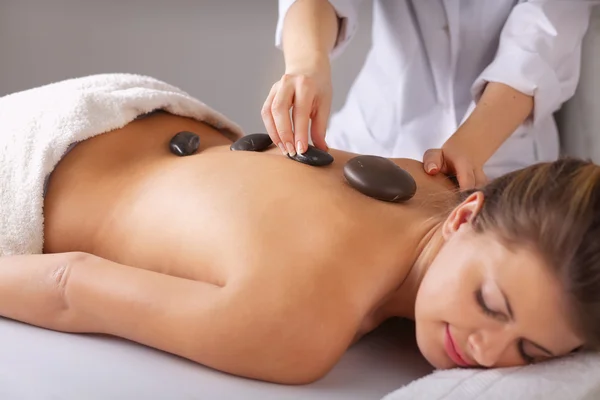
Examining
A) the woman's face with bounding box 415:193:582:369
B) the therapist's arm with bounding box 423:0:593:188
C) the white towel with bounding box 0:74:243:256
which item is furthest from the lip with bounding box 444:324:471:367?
the white towel with bounding box 0:74:243:256

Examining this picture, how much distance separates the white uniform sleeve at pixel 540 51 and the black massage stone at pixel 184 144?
45 centimetres

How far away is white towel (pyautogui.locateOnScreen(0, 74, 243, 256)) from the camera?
707 mm

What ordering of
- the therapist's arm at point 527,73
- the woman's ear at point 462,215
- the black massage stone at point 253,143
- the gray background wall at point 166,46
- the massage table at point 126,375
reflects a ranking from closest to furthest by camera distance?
1. the massage table at point 126,375
2. the woman's ear at point 462,215
3. the black massage stone at point 253,143
4. the therapist's arm at point 527,73
5. the gray background wall at point 166,46

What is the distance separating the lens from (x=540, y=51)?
1000 millimetres

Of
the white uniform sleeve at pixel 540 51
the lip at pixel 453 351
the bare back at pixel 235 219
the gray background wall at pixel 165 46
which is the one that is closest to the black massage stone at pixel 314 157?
the bare back at pixel 235 219

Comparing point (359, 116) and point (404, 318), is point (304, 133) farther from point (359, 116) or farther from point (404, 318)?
point (359, 116)

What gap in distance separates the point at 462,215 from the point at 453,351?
0.14 meters

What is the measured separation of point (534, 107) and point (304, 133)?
1.50 feet

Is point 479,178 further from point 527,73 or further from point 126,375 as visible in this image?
point 126,375

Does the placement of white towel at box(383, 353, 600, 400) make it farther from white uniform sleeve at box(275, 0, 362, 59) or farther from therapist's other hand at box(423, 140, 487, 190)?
white uniform sleeve at box(275, 0, 362, 59)

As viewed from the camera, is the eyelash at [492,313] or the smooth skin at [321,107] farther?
the smooth skin at [321,107]

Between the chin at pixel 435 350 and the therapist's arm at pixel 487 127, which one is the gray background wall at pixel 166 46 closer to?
the therapist's arm at pixel 487 127

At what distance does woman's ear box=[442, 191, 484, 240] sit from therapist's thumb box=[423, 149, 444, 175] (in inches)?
5.3

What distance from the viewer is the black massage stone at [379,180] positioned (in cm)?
69
